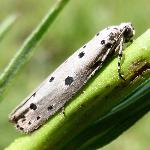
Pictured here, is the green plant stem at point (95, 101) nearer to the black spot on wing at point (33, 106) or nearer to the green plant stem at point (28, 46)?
the green plant stem at point (28, 46)

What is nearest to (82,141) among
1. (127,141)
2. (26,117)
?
(26,117)

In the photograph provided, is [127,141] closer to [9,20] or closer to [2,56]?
[2,56]

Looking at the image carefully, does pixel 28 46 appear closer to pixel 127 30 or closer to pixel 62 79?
pixel 62 79

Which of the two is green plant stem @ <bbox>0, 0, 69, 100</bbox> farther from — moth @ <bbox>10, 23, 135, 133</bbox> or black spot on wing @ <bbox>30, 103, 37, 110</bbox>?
black spot on wing @ <bbox>30, 103, 37, 110</bbox>

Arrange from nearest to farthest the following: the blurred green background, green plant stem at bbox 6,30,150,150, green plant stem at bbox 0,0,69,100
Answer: green plant stem at bbox 6,30,150,150
green plant stem at bbox 0,0,69,100
the blurred green background

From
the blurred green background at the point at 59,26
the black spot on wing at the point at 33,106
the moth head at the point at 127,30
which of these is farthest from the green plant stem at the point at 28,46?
the blurred green background at the point at 59,26

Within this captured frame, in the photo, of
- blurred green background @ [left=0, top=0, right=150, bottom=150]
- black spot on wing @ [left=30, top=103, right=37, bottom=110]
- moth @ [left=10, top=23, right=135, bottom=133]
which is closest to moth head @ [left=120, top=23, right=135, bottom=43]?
moth @ [left=10, top=23, right=135, bottom=133]
